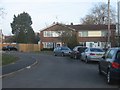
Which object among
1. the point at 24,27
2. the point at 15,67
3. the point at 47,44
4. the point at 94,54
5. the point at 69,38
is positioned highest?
the point at 24,27

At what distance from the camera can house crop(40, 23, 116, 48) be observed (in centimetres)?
8675

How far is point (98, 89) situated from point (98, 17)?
8454cm


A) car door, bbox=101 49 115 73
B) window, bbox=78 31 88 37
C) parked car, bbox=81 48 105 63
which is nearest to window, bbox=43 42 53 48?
window, bbox=78 31 88 37

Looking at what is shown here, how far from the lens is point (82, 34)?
293 feet

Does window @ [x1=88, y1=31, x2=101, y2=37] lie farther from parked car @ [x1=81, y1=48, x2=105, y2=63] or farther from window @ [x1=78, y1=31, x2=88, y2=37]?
parked car @ [x1=81, y1=48, x2=105, y2=63]

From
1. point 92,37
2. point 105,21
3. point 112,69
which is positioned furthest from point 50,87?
point 105,21

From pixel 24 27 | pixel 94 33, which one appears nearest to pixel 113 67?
pixel 94 33

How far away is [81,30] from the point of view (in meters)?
89.2

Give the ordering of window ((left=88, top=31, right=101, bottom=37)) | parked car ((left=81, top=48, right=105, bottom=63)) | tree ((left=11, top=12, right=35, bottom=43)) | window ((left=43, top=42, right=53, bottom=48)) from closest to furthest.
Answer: parked car ((left=81, top=48, right=105, bottom=63))
window ((left=88, top=31, right=101, bottom=37))
window ((left=43, top=42, right=53, bottom=48))
tree ((left=11, top=12, right=35, bottom=43))

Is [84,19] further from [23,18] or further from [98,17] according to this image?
[23,18]

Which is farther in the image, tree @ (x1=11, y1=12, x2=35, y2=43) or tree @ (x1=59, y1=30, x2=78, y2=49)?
tree @ (x1=11, y1=12, x2=35, y2=43)

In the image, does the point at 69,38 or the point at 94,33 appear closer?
the point at 69,38

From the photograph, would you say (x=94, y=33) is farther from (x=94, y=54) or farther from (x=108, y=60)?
(x=108, y=60)

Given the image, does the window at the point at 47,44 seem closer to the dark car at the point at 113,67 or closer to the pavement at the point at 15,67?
the pavement at the point at 15,67
